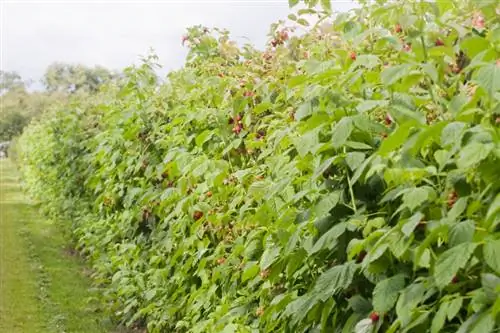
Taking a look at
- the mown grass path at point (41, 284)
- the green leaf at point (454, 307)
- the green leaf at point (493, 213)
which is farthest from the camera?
the mown grass path at point (41, 284)

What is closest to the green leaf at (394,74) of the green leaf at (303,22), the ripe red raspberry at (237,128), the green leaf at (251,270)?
the green leaf at (251,270)

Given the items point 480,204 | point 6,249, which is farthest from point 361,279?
point 6,249

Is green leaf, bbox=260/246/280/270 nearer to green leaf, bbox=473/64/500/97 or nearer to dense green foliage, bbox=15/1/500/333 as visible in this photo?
dense green foliage, bbox=15/1/500/333

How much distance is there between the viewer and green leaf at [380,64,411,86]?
6.10 feet

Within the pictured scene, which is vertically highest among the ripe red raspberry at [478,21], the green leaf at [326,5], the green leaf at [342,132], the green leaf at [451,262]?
the green leaf at [326,5]

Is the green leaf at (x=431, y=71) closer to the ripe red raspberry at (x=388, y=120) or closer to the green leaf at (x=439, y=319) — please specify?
the ripe red raspberry at (x=388, y=120)

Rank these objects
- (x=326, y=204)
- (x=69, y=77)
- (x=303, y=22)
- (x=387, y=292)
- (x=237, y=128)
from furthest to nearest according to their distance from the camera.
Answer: (x=69, y=77)
(x=237, y=128)
(x=303, y=22)
(x=326, y=204)
(x=387, y=292)

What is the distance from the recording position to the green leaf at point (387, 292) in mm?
1860

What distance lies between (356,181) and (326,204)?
13 centimetres

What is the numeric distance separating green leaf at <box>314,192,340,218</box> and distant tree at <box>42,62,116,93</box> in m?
45.4

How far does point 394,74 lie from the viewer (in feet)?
6.17

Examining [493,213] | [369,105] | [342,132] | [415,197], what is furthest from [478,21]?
[493,213]

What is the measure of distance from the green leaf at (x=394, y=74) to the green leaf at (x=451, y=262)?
19.0 inches

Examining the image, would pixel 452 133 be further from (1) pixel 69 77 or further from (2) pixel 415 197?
(1) pixel 69 77
